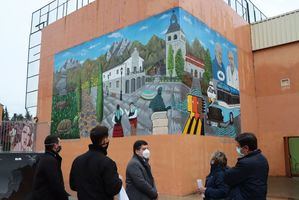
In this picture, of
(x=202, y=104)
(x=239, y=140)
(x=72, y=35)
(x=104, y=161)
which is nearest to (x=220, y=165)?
(x=239, y=140)

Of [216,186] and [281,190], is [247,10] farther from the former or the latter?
[216,186]

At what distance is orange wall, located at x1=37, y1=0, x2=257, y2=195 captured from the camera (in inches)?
451

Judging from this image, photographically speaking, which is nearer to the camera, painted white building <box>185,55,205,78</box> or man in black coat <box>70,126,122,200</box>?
man in black coat <box>70,126,122,200</box>

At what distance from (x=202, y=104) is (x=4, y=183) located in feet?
26.4

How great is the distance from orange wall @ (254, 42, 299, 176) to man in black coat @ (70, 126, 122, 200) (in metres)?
14.3

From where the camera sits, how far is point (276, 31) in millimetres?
17031

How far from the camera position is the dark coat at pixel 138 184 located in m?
4.93

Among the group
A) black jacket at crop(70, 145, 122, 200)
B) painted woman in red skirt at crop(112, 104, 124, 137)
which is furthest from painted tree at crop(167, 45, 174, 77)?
black jacket at crop(70, 145, 122, 200)

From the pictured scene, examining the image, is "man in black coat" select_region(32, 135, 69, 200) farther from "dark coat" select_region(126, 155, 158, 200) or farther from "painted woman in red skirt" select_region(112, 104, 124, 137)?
"painted woman in red skirt" select_region(112, 104, 124, 137)

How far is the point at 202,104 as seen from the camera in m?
12.7

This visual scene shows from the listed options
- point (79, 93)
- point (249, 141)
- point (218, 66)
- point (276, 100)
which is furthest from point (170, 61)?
point (249, 141)

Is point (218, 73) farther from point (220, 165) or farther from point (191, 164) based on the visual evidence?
point (220, 165)

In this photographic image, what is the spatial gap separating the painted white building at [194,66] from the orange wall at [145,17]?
6.09 ft

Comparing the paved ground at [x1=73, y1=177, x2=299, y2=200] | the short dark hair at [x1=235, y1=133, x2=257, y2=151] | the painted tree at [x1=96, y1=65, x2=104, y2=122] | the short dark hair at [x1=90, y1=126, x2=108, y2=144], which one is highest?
the painted tree at [x1=96, y1=65, x2=104, y2=122]
